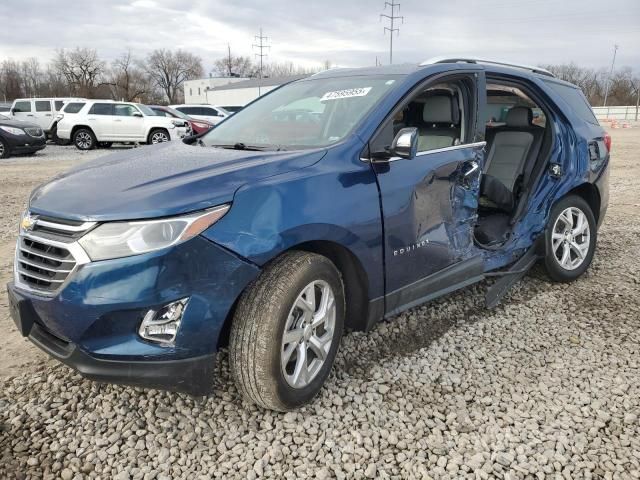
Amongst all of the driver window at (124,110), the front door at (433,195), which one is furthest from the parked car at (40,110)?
the front door at (433,195)

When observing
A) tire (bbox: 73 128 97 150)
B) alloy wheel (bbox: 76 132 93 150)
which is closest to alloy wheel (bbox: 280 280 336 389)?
tire (bbox: 73 128 97 150)

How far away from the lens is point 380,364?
3105 millimetres

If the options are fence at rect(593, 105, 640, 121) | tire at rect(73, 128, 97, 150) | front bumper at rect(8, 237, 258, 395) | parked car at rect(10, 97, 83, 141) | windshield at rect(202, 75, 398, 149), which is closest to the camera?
front bumper at rect(8, 237, 258, 395)

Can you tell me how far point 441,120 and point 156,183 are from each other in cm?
208

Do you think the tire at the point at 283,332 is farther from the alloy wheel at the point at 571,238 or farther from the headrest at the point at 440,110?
the alloy wheel at the point at 571,238

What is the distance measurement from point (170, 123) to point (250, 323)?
15847 mm

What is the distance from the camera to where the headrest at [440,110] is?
11.5 feet

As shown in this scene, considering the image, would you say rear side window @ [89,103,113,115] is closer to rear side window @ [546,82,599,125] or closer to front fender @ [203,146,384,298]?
rear side window @ [546,82,599,125]

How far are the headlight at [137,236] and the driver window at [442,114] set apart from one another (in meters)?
1.76

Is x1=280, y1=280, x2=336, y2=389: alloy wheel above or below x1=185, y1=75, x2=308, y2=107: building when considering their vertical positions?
below

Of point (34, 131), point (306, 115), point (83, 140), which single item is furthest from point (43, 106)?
point (306, 115)

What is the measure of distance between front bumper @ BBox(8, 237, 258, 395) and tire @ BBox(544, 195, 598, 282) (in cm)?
301

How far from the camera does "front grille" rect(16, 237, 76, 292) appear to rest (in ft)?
7.08

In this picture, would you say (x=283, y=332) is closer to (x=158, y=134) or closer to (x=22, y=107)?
(x=158, y=134)
